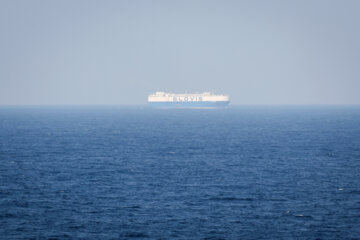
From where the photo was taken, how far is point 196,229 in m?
32.2

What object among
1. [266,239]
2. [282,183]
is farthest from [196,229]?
[282,183]

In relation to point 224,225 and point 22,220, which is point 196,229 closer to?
point 224,225

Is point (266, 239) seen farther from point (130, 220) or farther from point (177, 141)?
point (177, 141)

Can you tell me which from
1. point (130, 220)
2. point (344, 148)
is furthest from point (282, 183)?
point (344, 148)

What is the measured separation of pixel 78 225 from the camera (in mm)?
32812

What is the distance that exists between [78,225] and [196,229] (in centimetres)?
773

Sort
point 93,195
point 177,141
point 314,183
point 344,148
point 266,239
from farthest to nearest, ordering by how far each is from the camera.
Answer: point 177,141 < point 344,148 < point 314,183 < point 93,195 < point 266,239

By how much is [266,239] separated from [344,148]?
47.8m

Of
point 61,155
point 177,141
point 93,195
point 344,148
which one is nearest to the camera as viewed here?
point 93,195

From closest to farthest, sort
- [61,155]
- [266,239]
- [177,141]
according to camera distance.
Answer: [266,239], [61,155], [177,141]

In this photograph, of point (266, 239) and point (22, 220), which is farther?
point (22, 220)

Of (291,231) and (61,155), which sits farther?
(61,155)

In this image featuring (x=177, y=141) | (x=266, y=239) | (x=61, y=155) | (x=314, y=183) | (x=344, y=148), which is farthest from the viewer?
(x=177, y=141)

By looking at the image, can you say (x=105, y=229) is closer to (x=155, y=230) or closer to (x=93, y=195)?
(x=155, y=230)
